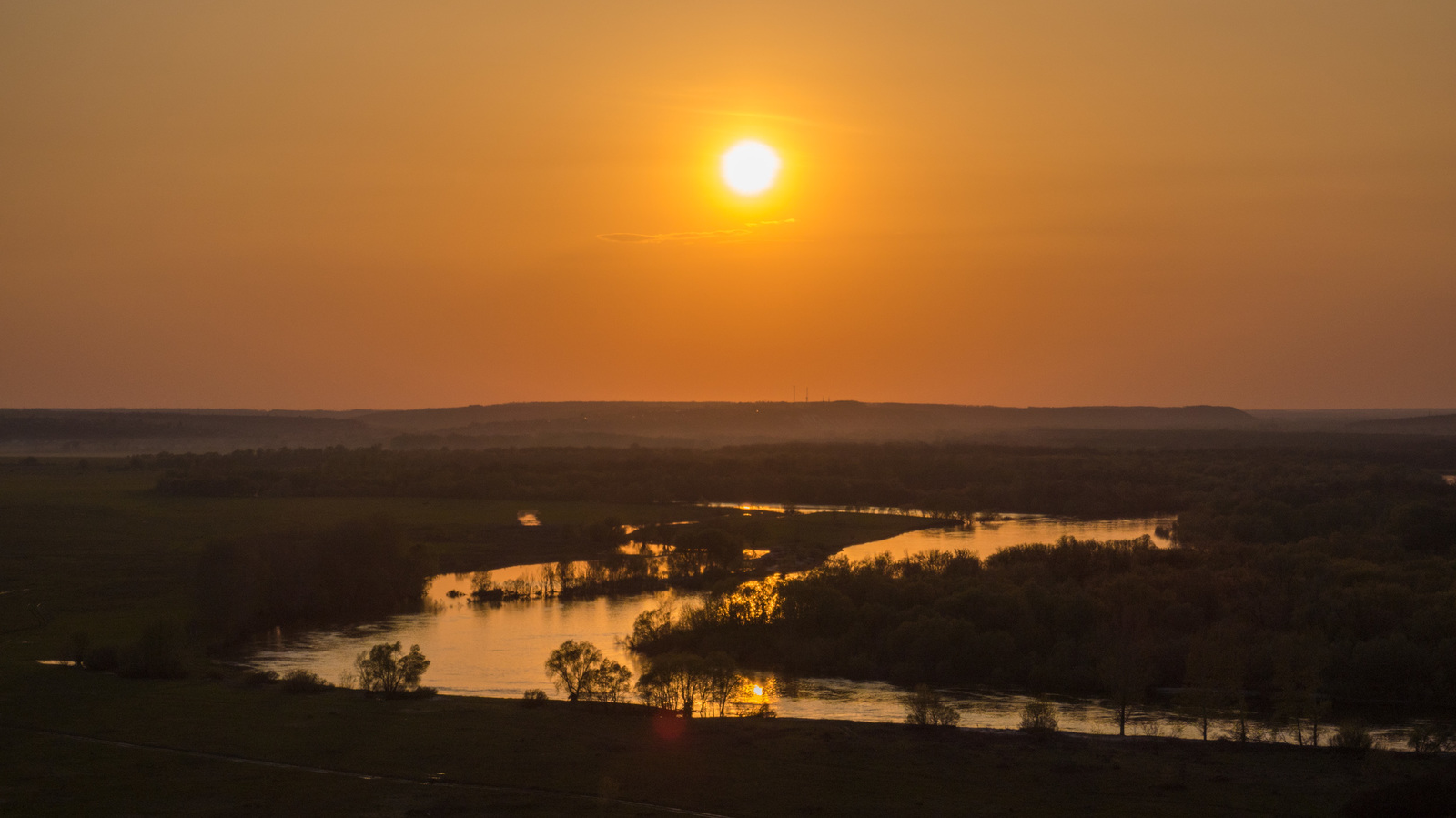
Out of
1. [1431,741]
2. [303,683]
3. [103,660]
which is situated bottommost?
[1431,741]

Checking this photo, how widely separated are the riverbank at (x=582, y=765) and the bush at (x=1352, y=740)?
0.74 meters

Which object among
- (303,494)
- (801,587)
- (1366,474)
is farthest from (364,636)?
(1366,474)

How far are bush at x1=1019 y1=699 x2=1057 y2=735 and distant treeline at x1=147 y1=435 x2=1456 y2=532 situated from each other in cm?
4888

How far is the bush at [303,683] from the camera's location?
43156 mm

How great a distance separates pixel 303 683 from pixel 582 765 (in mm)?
13736

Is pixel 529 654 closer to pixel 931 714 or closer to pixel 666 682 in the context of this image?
pixel 666 682

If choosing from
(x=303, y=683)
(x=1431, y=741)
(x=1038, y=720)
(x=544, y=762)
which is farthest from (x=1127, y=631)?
(x=303, y=683)

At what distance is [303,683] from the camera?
43.4m

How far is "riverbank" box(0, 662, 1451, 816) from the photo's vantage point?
31875mm

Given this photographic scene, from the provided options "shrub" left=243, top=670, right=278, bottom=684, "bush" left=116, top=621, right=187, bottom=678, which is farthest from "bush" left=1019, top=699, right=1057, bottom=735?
"bush" left=116, top=621, right=187, bottom=678

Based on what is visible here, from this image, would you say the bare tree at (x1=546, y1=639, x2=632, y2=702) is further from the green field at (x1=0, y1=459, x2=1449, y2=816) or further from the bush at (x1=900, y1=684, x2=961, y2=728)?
the bush at (x1=900, y1=684, x2=961, y2=728)

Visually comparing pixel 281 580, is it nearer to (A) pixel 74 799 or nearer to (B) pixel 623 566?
(B) pixel 623 566

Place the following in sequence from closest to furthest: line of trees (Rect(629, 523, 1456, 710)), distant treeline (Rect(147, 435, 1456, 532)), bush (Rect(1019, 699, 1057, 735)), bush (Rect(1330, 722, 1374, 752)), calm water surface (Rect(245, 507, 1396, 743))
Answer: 1. bush (Rect(1330, 722, 1374, 752))
2. bush (Rect(1019, 699, 1057, 735))
3. calm water surface (Rect(245, 507, 1396, 743))
4. line of trees (Rect(629, 523, 1456, 710))
5. distant treeline (Rect(147, 435, 1456, 532))

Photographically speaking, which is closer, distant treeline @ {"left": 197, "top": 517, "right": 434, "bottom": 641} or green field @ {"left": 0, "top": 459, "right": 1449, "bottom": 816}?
green field @ {"left": 0, "top": 459, "right": 1449, "bottom": 816}
